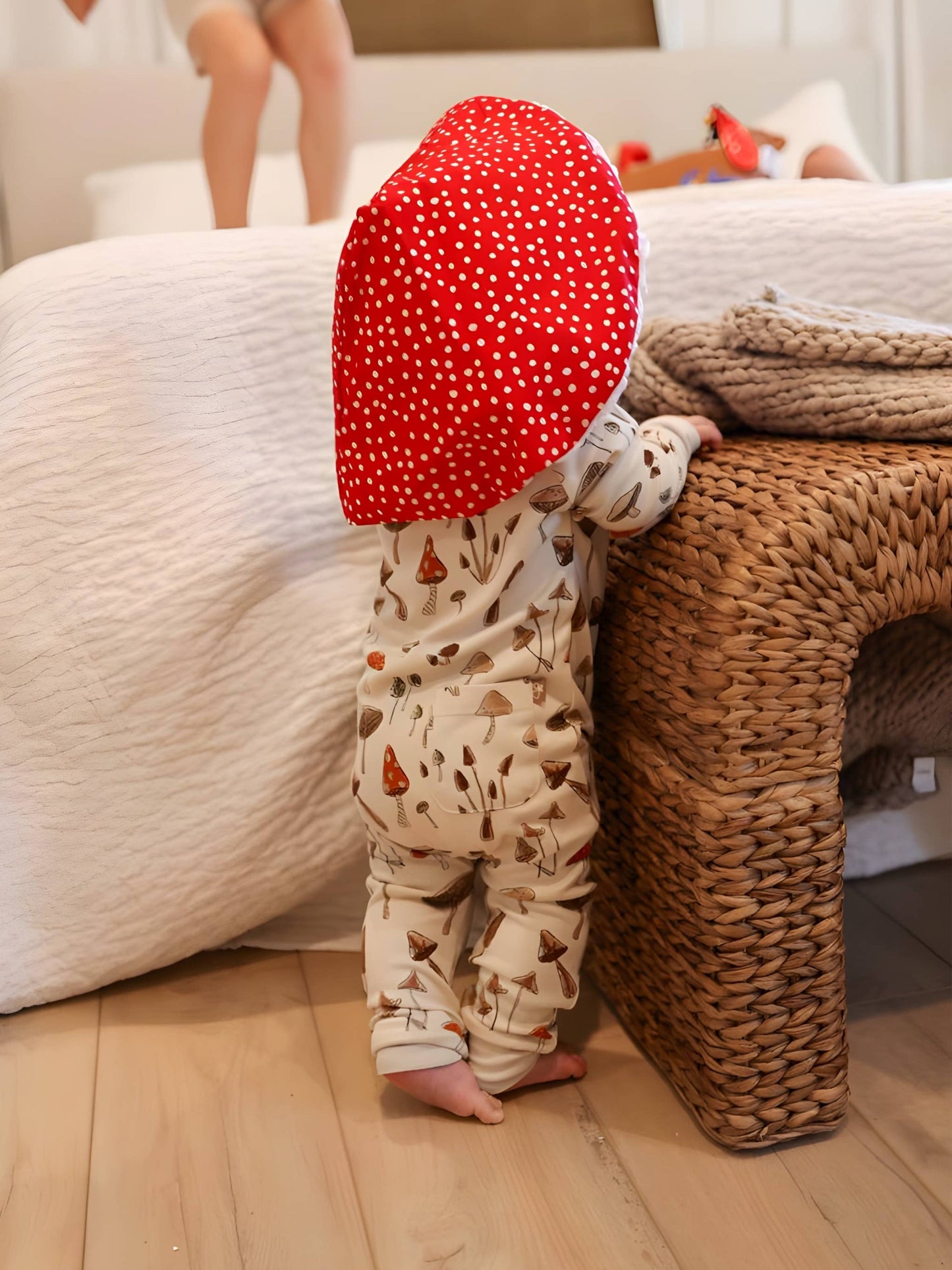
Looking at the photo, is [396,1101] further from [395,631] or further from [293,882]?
[395,631]

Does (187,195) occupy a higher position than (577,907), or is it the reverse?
(187,195)

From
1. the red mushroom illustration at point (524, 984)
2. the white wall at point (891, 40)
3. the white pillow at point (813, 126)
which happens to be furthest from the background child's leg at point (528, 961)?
the white wall at point (891, 40)

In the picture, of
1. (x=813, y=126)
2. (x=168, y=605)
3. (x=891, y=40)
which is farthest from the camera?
(x=891, y=40)

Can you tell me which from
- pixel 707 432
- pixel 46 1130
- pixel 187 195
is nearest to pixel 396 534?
pixel 707 432

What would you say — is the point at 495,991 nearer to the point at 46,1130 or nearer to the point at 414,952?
the point at 414,952

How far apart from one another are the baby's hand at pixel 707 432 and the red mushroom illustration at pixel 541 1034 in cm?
50

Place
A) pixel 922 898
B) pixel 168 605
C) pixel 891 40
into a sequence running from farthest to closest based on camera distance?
pixel 891 40
pixel 922 898
pixel 168 605

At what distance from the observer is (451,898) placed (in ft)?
3.07

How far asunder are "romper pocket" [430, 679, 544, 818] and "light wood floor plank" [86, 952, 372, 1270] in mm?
281

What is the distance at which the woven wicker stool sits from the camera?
0.76 meters

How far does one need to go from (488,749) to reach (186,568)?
0.34m

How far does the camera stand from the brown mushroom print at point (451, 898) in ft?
3.05

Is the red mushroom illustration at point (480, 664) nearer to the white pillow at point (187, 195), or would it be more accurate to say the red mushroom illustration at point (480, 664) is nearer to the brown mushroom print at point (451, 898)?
the brown mushroom print at point (451, 898)

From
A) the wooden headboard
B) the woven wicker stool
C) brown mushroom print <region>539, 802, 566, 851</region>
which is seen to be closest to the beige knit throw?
the woven wicker stool
